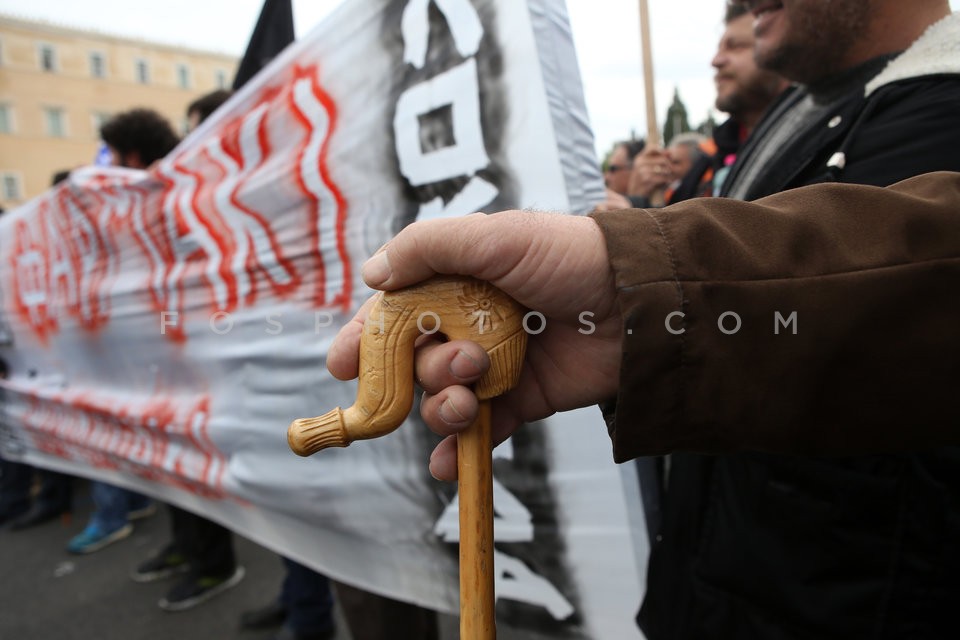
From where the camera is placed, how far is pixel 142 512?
438cm

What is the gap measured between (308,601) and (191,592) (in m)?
0.91

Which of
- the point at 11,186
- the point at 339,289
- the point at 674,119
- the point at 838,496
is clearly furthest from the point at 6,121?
the point at 838,496

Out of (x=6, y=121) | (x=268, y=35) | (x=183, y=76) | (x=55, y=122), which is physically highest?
(x=183, y=76)

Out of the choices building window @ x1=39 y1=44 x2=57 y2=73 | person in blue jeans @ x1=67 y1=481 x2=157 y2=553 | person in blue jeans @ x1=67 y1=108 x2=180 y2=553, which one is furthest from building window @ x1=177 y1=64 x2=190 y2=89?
person in blue jeans @ x1=67 y1=481 x2=157 y2=553

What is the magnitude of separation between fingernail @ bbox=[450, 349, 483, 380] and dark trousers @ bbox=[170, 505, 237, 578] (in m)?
2.88

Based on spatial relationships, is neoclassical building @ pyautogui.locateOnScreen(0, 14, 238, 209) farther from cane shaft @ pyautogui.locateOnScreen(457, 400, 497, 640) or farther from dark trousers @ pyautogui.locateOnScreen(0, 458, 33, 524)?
cane shaft @ pyautogui.locateOnScreen(457, 400, 497, 640)

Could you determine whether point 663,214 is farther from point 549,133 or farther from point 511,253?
point 549,133

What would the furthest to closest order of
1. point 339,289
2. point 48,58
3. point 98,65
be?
point 98,65
point 48,58
point 339,289

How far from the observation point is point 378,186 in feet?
5.85

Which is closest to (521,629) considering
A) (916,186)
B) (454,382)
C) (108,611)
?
(454,382)

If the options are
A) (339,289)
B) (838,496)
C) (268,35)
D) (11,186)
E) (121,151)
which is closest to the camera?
(838,496)

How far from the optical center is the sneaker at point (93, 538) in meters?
3.79

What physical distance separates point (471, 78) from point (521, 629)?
148 cm

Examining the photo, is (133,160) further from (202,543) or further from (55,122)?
(55,122)
